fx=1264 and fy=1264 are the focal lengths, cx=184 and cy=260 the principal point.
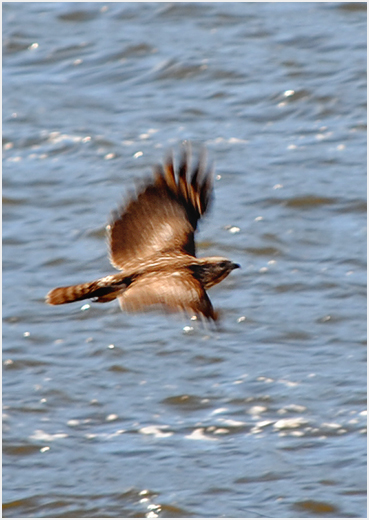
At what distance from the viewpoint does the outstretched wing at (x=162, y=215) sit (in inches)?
→ 269

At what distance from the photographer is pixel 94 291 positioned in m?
6.40

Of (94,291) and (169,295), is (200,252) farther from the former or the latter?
(169,295)

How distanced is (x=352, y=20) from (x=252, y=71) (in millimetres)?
1403

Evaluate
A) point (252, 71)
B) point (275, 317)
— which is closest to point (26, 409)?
point (275, 317)

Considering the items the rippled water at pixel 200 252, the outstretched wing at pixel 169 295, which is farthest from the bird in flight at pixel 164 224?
the rippled water at pixel 200 252

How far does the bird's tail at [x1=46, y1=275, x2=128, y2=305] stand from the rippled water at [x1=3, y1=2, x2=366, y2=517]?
2.08 m

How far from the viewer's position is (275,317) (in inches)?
374

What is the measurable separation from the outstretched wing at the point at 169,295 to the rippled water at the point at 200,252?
227cm

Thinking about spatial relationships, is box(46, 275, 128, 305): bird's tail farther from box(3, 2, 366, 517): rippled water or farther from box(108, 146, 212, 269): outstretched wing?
box(3, 2, 366, 517): rippled water

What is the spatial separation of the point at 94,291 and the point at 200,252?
3.76 metres

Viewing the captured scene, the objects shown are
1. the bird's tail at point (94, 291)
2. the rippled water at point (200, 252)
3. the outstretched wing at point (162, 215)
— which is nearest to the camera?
the bird's tail at point (94, 291)

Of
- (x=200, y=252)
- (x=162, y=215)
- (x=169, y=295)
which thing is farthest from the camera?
(x=200, y=252)

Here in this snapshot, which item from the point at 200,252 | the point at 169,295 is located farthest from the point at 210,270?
the point at 200,252

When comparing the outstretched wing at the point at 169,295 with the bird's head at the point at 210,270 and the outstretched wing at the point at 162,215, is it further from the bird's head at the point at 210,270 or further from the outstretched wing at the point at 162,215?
the outstretched wing at the point at 162,215
